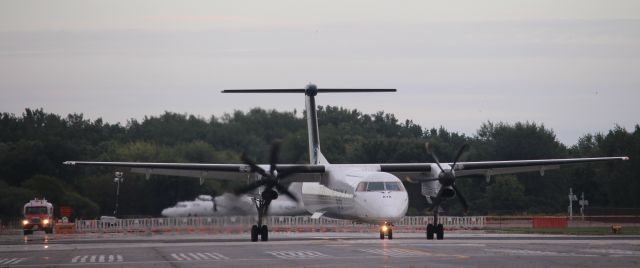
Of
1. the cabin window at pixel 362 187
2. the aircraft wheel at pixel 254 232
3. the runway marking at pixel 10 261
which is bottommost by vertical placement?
the runway marking at pixel 10 261

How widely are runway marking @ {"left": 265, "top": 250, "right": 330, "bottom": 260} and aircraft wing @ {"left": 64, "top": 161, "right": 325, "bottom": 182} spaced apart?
12.0m

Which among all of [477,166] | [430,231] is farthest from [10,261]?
[477,166]

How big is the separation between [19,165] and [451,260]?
157 ft

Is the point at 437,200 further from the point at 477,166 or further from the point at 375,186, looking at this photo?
the point at 477,166

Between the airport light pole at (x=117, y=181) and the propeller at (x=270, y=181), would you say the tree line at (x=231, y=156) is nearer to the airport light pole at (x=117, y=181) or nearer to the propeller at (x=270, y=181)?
the airport light pole at (x=117, y=181)

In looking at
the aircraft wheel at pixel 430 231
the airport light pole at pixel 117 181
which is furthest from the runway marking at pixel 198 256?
the airport light pole at pixel 117 181

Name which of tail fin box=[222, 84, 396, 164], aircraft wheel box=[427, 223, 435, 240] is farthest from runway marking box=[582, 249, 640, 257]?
tail fin box=[222, 84, 396, 164]

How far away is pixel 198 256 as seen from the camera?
26.2m

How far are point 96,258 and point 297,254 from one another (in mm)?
5175

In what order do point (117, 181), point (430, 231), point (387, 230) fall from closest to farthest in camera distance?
point (387, 230) → point (430, 231) → point (117, 181)

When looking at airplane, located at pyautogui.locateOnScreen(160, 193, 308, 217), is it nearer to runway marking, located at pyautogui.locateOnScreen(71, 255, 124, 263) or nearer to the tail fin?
the tail fin

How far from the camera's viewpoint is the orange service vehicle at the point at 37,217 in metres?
56.2

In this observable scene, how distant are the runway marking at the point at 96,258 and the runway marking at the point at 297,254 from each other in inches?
159

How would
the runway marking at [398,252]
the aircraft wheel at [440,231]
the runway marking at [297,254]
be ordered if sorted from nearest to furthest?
1. the runway marking at [297,254]
2. the runway marking at [398,252]
3. the aircraft wheel at [440,231]
